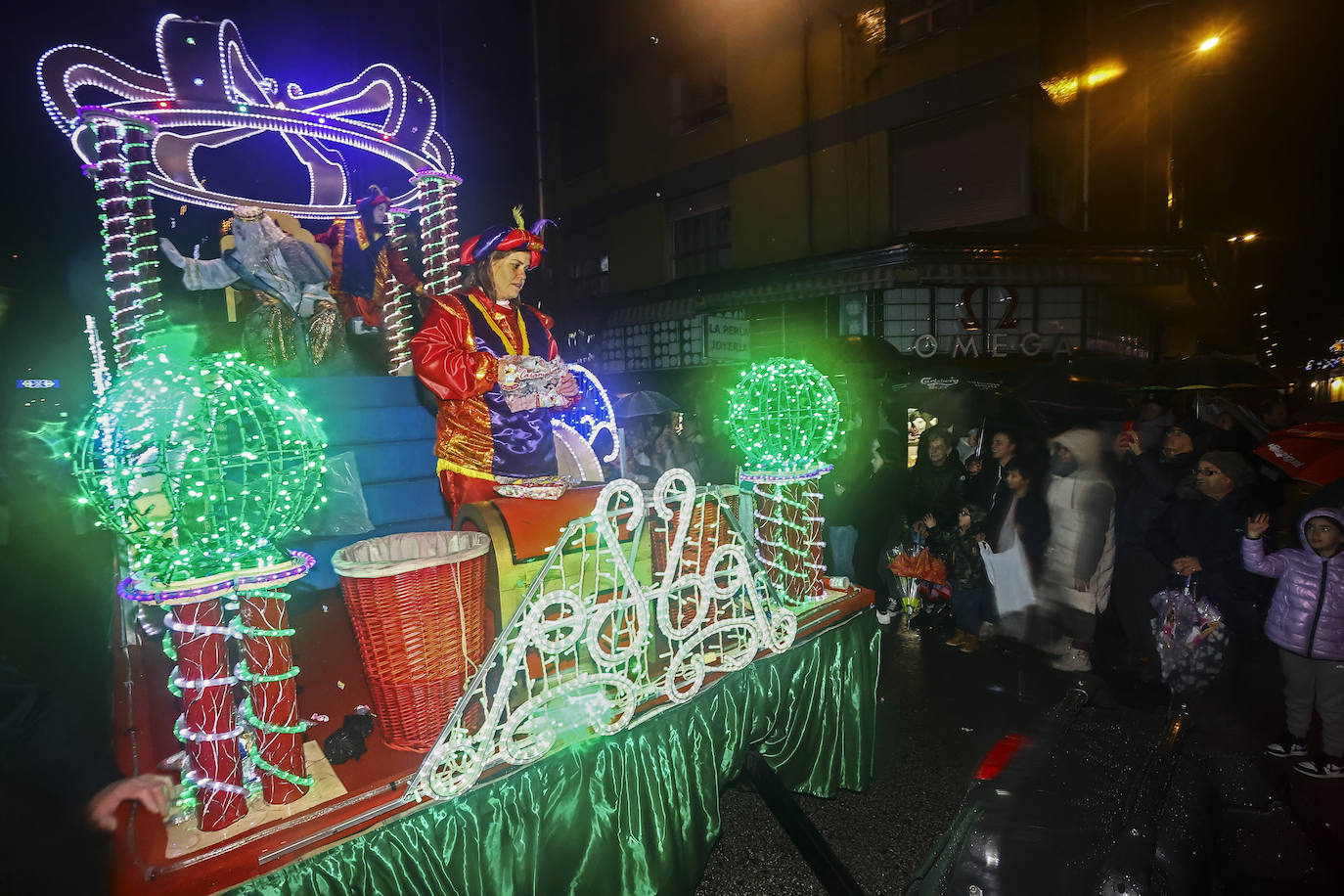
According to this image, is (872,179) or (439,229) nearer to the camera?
(439,229)

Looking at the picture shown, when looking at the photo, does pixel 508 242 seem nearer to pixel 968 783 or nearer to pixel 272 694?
pixel 272 694

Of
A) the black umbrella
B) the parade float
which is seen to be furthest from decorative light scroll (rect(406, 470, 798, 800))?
the black umbrella

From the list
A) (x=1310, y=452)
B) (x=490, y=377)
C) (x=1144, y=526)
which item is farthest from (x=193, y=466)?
(x=1144, y=526)

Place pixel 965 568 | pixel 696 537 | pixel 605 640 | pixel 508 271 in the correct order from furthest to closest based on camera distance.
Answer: pixel 965 568, pixel 508 271, pixel 696 537, pixel 605 640

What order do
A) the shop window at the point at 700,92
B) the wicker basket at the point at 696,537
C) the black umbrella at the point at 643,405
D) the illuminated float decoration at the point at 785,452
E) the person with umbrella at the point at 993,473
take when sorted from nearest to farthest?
1. the wicker basket at the point at 696,537
2. the illuminated float decoration at the point at 785,452
3. the person with umbrella at the point at 993,473
4. the black umbrella at the point at 643,405
5. the shop window at the point at 700,92

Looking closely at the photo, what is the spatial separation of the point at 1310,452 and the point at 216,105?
311 inches

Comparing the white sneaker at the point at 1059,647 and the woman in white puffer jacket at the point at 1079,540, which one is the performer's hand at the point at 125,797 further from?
the white sneaker at the point at 1059,647

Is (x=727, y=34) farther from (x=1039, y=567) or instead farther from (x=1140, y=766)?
(x=1140, y=766)

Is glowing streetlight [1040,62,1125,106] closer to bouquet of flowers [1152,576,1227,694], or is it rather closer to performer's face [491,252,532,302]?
bouquet of flowers [1152,576,1227,694]

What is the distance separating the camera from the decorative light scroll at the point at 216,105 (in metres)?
4.39

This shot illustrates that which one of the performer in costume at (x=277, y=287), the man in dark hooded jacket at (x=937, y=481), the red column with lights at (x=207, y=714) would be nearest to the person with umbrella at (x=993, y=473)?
the man in dark hooded jacket at (x=937, y=481)

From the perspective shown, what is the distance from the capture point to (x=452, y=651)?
7.27ft

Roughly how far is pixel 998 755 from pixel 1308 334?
111 feet

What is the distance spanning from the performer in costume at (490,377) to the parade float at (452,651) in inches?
10.6
